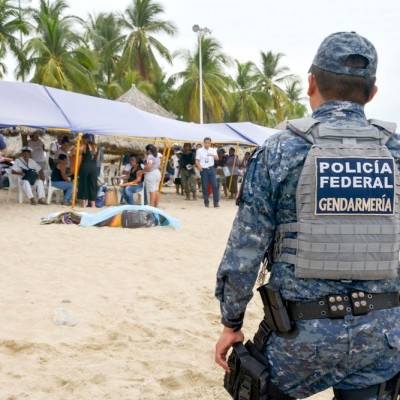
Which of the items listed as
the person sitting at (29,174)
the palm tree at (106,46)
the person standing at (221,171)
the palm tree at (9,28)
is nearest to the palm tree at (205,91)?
the palm tree at (106,46)

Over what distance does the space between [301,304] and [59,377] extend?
1999 mm

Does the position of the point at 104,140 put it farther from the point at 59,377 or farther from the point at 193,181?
the point at 59,377

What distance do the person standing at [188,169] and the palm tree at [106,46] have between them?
20473mm

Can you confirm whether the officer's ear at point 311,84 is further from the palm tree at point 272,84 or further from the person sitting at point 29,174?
the palm tree at point 272,84

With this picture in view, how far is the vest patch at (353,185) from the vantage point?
161cm

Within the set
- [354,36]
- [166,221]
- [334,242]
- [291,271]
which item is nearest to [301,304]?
[291,271]

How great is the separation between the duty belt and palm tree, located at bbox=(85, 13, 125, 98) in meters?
34.1

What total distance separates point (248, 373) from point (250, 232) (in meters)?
A: 0.44

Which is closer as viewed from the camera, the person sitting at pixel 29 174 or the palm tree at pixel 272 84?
the person sitting at pixel 29 174

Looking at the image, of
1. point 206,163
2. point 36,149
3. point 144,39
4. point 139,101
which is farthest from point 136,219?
point 144,39

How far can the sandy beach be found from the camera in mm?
3096

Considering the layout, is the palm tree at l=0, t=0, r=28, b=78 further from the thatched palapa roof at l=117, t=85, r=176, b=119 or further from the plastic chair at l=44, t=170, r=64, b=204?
the plastic chair at l=44, t=170, r=64, b=204

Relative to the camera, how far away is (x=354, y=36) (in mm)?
1677

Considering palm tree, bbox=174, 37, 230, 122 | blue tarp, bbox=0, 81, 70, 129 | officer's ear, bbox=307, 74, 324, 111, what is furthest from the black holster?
palm tree, bbox=174, 37, 230, 122
